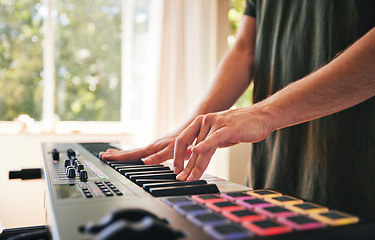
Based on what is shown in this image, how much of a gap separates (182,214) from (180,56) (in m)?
3.37

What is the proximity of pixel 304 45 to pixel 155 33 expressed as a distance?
8.84 ft

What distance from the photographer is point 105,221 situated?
12.4 inches

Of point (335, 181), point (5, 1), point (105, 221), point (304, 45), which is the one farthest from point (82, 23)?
point (105, 221)

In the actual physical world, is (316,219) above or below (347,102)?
A: below

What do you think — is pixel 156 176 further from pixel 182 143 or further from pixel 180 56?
pixel 180 56

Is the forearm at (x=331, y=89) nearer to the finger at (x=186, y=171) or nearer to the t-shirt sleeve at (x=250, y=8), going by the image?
the finger at (x=186, y=171)

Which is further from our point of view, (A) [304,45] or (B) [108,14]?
(B) [108,14]

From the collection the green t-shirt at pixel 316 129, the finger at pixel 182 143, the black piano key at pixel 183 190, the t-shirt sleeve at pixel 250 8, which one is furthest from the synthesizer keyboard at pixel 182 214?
the t-shirt sleeve at pixel 250 8

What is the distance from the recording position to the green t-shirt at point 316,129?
0.87 metres

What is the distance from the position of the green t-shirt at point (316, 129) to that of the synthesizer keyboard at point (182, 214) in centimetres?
43

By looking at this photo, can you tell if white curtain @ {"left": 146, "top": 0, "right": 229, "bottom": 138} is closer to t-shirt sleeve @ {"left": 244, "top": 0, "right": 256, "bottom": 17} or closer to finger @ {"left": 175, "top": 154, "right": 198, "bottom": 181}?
t-shirt sleeve @ {"left": 244, "top": 0, "right": 256, "bottom": 17}

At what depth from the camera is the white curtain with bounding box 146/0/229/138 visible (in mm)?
3555

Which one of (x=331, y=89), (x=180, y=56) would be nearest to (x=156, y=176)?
(x=331, y=89)

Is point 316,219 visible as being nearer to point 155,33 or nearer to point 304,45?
point 304,45
